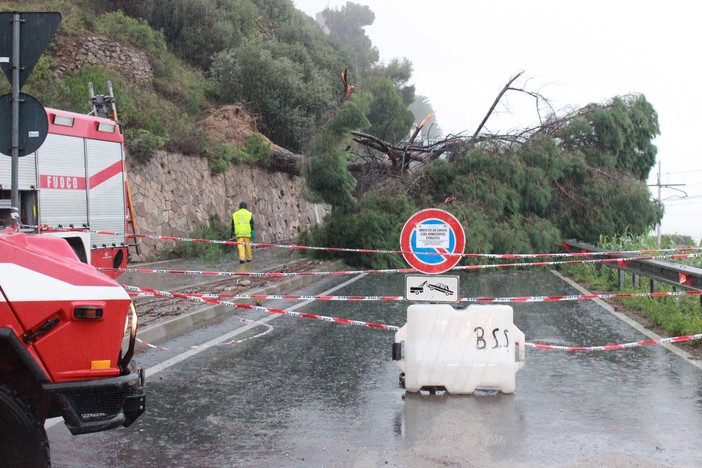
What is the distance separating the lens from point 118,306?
4070 mm

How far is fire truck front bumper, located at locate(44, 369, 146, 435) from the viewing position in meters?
3.93

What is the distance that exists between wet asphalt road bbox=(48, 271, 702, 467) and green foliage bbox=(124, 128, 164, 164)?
15.1m

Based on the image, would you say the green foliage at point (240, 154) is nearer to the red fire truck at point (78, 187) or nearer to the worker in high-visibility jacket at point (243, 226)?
the worker in high-visibility jacket at point (243, 226)

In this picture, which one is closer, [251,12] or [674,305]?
[674,305]

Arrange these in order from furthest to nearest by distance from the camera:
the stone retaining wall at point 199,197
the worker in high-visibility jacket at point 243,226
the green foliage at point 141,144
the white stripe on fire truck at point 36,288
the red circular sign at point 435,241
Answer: the stone retaining wall at point 199,197 < the green foliage at point 141,144 < the worker in high-visibility jacket at point 243,226 < the red circular sign at point 435,241 < the white stripe on fire truck at point 36,288

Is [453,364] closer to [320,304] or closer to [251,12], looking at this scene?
[320,304]

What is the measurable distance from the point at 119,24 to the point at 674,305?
89.3ft

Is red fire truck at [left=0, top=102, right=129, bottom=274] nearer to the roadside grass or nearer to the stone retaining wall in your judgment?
the roadside grass

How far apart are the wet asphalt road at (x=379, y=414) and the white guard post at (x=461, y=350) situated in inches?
5.5

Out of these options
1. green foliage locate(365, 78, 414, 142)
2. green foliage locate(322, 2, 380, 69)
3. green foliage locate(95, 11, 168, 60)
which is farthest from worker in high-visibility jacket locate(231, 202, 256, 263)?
green foliage locate(322, 2, 380, 69)

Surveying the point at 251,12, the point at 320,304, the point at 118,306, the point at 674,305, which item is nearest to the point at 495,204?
the point at 320,304

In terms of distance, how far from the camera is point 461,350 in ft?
22.8

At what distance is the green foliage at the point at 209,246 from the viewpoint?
2439 cm

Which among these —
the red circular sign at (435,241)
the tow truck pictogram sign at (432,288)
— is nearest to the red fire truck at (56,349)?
the tow truck pictogram sign at (432,288)
